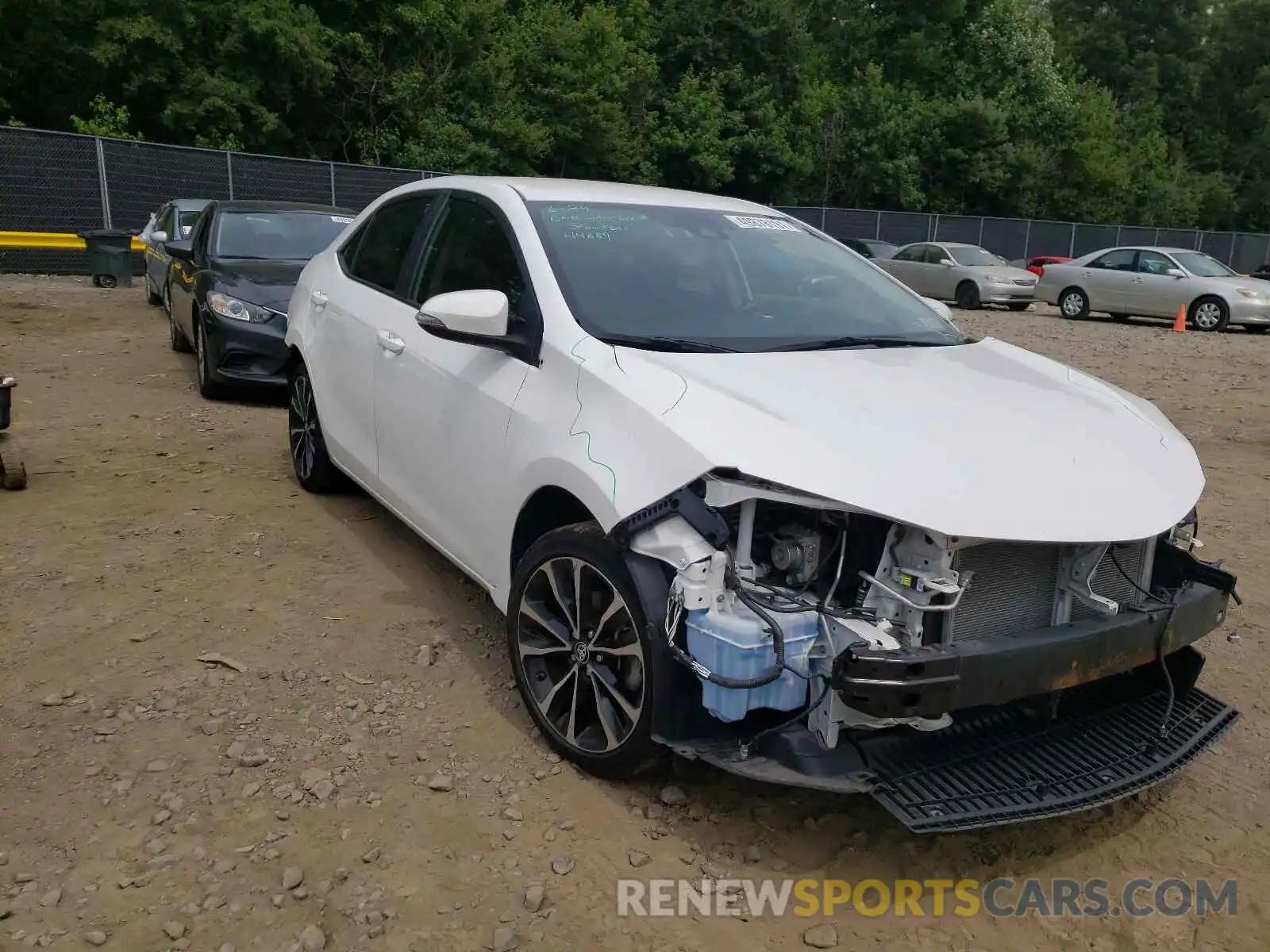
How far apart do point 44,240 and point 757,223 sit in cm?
1739

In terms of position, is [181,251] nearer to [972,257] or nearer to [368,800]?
[368,800]

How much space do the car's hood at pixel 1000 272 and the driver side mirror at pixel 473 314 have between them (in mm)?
20034

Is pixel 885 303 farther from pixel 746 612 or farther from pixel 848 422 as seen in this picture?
pixel 746 612

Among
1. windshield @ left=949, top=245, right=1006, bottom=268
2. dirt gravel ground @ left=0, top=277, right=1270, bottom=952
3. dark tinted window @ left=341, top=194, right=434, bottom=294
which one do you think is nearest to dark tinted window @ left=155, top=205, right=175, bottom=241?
dirt gravel ground @ left=0, top=277, right=1270, bottom=952

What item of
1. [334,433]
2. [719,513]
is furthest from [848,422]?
[334,433]

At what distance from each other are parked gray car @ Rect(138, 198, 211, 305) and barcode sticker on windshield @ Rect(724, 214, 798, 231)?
9.52 m

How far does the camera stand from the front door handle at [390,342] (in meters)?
4.14

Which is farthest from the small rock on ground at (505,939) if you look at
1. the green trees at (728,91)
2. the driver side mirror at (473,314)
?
the green trees at (728,91)

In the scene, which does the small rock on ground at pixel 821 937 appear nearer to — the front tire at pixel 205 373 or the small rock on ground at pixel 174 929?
the small rock on ground at pixel 174 929

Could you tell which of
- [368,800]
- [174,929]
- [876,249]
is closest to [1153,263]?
[876,249]

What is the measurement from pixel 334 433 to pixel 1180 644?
12.1 feet

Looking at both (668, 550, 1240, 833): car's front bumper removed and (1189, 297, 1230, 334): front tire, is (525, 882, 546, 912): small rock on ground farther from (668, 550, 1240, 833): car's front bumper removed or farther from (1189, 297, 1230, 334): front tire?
(1189, 297, 1230, 334): front tire

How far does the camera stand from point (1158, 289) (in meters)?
18.3

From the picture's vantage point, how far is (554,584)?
10.3 feet
